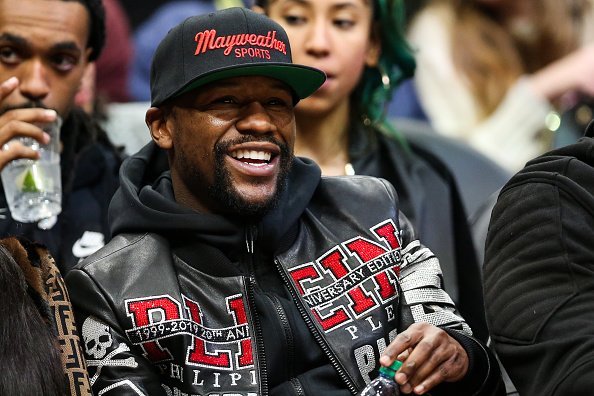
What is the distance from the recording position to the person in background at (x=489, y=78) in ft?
20.6

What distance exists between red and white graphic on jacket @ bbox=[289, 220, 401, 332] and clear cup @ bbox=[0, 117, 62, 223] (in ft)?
2.74

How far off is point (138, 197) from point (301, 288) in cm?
42

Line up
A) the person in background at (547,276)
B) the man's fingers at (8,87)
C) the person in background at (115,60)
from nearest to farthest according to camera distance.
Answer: the person in background at (547,276) < the man's fingers at (8,87) < the person in background at (115,60)

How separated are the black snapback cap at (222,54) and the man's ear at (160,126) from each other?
0.05 m

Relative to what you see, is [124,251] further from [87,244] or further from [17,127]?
[87,244]

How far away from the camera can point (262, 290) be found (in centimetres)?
304

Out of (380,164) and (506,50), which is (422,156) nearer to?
(380,164)

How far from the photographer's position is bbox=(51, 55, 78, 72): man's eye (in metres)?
3.74

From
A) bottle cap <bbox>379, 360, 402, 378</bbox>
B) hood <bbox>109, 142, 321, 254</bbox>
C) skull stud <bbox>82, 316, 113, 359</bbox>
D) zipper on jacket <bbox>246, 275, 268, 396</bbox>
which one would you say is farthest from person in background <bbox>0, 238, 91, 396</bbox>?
bottle cap <bbox>379, 360, 402, 378</bbox>

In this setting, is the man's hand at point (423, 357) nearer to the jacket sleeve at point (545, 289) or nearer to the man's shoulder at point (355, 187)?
the jacket sleeve at point (545, 289)

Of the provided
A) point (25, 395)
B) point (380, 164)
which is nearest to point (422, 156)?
point (380, 164)

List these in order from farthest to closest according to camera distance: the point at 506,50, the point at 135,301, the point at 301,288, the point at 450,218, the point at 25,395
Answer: the point at 506,50 < the point at 450,218 < the point at 301,288 < the point at 135,301 < the point at 25,395

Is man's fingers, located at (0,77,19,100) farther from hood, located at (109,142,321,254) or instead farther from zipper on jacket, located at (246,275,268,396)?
zipper on jacket, located at (246,275,268,396)

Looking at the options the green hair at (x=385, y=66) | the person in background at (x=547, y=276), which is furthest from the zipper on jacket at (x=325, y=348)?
the green hair at (x=385, y=66)
